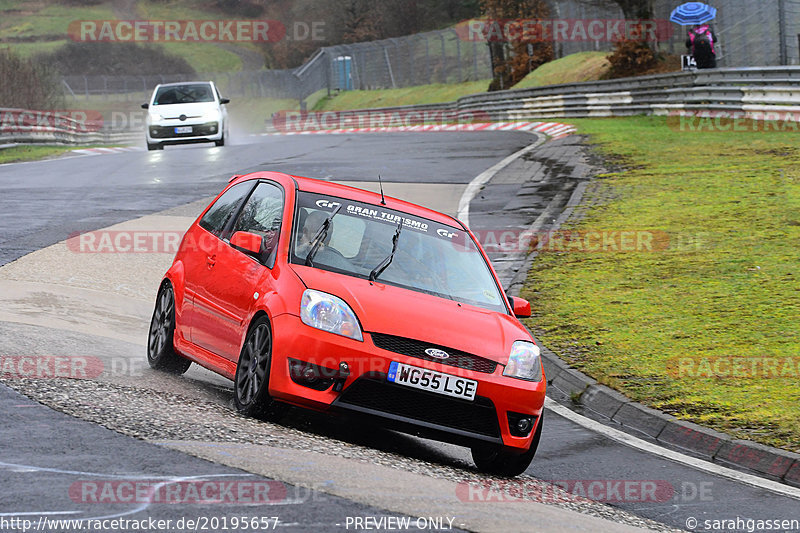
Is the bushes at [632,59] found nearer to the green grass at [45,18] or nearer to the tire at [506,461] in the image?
the tire at [506,461]

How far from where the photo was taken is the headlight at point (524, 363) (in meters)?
6.88

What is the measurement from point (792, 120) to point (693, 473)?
22.2 metres

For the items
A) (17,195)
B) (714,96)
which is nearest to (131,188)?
(17,195)

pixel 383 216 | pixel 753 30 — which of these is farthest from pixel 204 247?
pixel 753 30

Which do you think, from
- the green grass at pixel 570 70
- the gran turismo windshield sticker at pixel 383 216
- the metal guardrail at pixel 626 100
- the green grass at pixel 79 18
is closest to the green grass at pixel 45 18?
the green grass at pixel 79 18

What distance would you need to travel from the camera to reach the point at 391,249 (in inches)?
301

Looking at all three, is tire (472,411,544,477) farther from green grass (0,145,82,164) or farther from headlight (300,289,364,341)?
green grass (0,145,82,164)

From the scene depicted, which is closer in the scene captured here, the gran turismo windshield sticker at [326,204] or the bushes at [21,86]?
the gran turismo windshield sticker at [326,204]

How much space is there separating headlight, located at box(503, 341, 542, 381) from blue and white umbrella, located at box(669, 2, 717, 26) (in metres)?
28.9

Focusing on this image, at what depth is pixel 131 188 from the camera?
70.1 feet

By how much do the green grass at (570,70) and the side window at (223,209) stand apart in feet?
130

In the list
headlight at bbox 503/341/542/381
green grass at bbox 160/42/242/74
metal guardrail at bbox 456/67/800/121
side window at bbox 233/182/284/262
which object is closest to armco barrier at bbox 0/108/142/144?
metal guardrail at bbox 456/67/800/121

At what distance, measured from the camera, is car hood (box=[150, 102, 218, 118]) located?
101ft

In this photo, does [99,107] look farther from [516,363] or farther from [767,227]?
[516,363]
